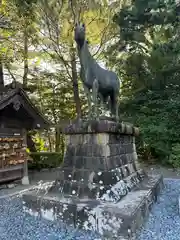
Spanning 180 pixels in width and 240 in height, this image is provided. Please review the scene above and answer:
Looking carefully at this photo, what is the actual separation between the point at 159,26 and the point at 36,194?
8.76 meters

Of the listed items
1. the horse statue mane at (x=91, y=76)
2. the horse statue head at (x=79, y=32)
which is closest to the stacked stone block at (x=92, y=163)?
the horse statue mane at (x=91, y=76)

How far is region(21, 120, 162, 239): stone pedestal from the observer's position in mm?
2732

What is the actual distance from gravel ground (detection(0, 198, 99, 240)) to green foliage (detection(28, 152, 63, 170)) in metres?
5.53

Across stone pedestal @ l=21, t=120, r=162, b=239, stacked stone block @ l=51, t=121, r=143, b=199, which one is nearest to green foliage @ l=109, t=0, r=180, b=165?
stone pedestal @ l=21, t=120, r=162, b=239

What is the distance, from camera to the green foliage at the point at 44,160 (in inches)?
359

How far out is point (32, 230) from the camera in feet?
9.60

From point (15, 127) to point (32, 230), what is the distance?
4309 millimetres

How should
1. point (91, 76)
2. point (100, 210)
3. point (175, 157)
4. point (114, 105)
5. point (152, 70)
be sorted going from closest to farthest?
point (100, 210)
point (91, 76)
point (114, 105)
point (175, 157)
point (152, 70)

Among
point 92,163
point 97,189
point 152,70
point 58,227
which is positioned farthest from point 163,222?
point 152,70

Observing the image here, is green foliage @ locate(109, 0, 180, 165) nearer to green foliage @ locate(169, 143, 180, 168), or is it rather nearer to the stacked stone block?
green foliage @ locate(169, 143, 180, 168)

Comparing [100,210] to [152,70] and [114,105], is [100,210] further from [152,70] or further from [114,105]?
[152,70]

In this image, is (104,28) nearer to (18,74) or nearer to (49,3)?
(49,3)

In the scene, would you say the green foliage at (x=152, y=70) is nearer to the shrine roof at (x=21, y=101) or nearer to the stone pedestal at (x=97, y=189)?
the shrine roof at (x=21, y=101)

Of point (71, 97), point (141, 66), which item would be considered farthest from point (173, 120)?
point (71, 97)
